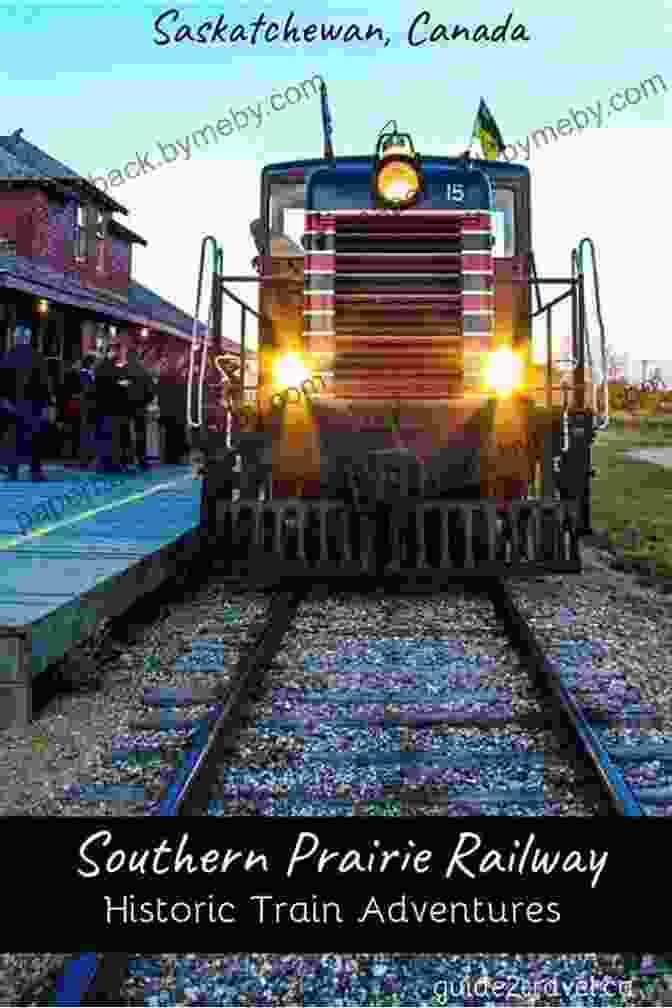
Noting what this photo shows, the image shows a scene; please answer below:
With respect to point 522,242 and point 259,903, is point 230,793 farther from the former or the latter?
point 522,242

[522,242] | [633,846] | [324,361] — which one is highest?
[522,242]

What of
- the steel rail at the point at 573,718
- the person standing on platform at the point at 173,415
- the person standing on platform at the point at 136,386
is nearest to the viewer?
the steel rail at the point at 573,718

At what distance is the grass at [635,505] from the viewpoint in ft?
31.6

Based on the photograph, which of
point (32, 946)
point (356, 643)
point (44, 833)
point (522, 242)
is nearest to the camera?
point (32, 946)

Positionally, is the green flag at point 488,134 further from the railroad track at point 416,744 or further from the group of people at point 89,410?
the railroad track at point 416,744

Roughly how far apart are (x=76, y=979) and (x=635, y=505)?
1238 cm

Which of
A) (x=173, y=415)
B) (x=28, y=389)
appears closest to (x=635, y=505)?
(x=173, y=415)

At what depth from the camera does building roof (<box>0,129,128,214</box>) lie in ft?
71.9

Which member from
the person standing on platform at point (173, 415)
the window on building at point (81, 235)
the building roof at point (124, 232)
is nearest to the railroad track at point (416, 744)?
the person standing on platform at point (173, 415)

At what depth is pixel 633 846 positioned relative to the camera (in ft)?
7.36

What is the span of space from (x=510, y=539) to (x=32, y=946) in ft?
16.5

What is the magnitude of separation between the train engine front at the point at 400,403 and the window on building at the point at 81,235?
18.5 m

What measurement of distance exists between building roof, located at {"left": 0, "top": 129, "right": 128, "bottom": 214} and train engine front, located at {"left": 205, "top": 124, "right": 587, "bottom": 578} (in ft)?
53.8

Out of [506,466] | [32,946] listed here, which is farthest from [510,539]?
[32,946]
